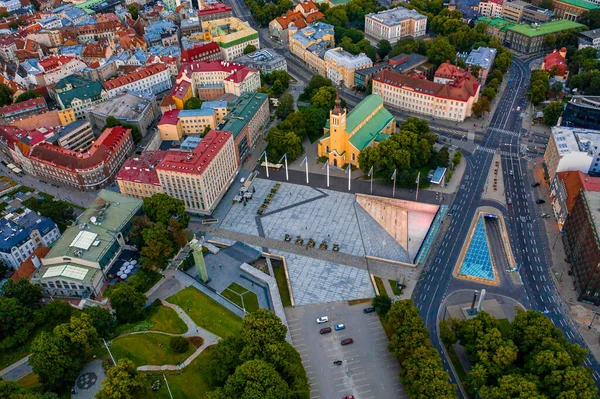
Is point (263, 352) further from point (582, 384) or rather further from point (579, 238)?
point (579, 238)

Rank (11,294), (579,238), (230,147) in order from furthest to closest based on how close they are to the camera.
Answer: (230,147), (579,238), (11,294)

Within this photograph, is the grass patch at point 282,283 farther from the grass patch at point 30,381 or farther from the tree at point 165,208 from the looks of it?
the grass patch at point 30,381

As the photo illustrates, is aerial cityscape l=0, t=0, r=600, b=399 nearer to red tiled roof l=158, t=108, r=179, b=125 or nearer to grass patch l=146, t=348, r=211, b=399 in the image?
grass patch l=146, t=348, r=211, b=399

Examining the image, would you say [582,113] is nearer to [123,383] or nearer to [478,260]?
[478,260]

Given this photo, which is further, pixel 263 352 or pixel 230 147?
pixel 230 147

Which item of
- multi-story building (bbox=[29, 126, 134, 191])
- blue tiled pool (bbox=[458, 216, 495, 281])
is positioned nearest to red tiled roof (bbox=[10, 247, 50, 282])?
multi-story building (bbox=[29, 126, 134, 191])

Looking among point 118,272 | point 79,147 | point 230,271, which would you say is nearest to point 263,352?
point 230,271

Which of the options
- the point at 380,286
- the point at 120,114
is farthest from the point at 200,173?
the point at 120,114
